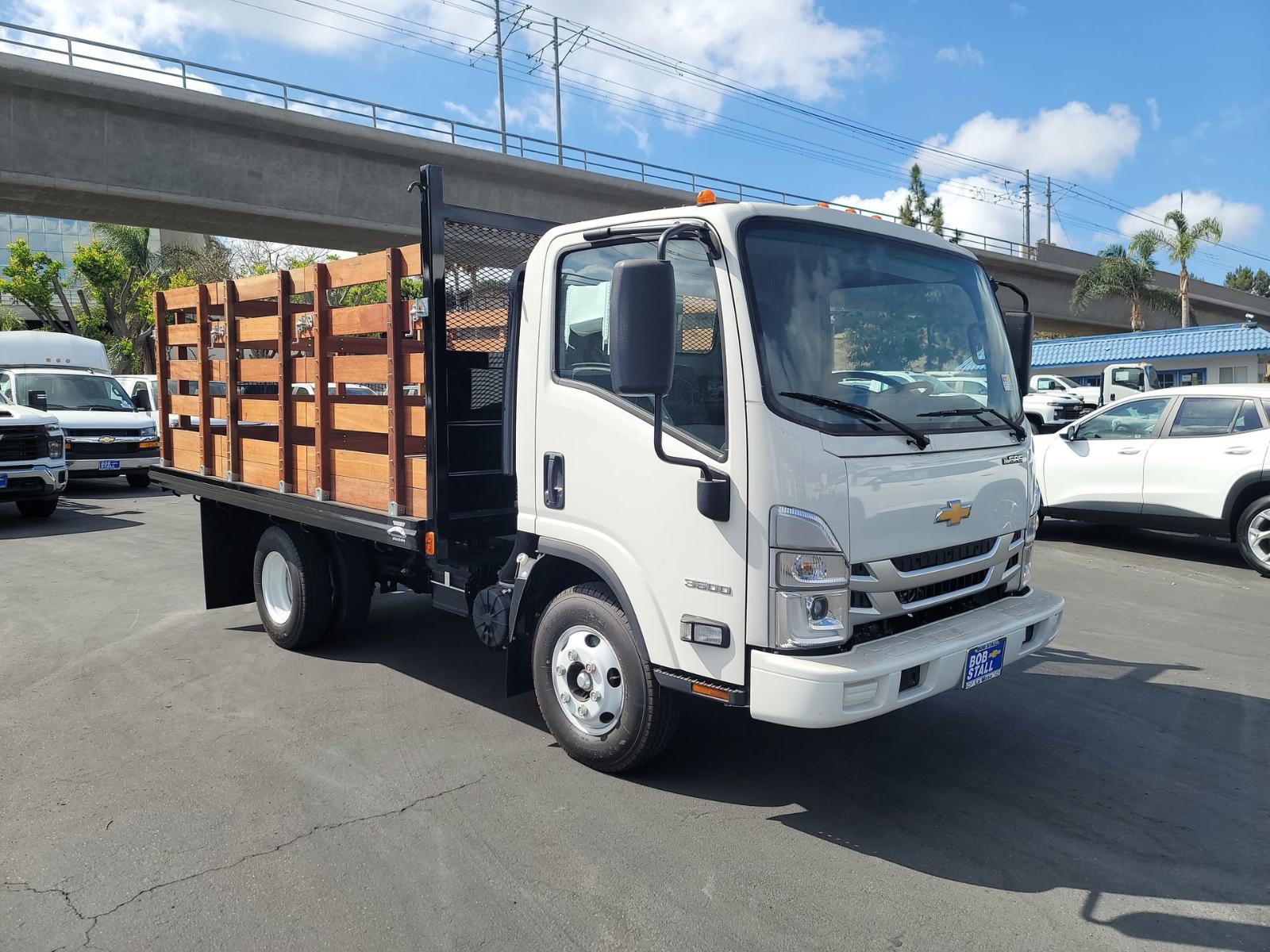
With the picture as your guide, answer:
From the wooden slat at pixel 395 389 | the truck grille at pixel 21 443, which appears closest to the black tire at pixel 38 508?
the truck grille at pixel 21 443

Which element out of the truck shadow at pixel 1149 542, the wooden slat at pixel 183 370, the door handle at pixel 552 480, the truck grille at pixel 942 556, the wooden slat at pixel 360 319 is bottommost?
the truck shadow at pixel 1149 542

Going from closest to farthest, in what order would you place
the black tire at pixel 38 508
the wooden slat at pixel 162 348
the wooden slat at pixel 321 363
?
1. the wooden slat at pixel 321 363
2. the wooden slat at pixel 162 348
3. the black tire at pixel 38 508

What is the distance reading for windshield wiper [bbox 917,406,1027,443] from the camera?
4082 mm

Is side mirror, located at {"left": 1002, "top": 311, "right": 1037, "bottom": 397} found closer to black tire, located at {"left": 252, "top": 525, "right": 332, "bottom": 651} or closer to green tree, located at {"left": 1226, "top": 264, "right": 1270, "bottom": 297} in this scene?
black tire, located at {"left": 252, "top": 525, "right": 332, "bottom": 651}

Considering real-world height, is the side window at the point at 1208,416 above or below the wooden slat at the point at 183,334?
below

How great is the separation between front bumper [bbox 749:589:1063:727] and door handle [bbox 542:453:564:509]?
1187 mm

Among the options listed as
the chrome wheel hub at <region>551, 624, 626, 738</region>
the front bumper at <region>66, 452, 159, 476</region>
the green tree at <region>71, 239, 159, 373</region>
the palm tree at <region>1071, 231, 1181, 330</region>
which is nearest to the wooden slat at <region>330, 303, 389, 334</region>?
the chrome wheel hub at <region>551, 624, 626, 738</region>

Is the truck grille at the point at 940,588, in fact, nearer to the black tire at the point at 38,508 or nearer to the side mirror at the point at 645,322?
the side mirror at the point at 645,322

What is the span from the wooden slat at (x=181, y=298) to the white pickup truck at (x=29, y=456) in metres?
6.78

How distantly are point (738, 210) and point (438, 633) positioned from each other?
13.4ft

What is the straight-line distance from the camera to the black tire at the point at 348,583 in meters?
5.94

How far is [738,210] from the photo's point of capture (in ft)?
12.0

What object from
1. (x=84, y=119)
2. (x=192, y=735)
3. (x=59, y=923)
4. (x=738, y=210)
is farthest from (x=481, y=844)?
(x=84, y=119)

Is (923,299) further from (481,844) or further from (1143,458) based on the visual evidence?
(1143,458)
